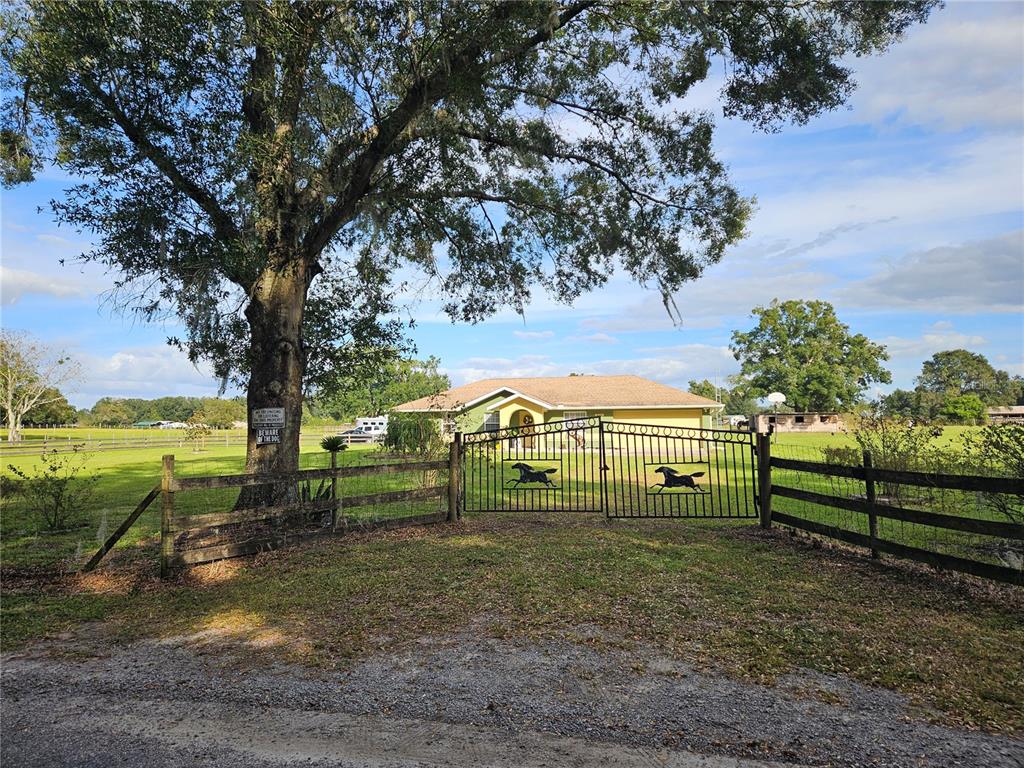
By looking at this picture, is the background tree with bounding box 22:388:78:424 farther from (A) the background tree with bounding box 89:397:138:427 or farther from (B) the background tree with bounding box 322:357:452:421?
(B) the background tree with bounding box 322:357:452:421

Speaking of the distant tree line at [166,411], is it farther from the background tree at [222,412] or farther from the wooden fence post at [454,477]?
the wooden fence post at [454,477]

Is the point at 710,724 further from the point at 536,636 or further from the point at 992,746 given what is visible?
the point at 536,636

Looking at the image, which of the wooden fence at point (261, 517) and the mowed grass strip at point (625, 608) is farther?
the wooden fence at point (261, 517)

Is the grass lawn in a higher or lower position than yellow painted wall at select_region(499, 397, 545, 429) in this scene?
lower

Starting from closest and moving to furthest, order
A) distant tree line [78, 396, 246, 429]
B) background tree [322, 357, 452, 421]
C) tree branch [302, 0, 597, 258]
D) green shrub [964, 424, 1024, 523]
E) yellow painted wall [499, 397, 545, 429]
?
green shrub [964, 424, 1024, 523], tree branch [302, 0, 597, 258], yellow painted wall [499, 397, 545, 429], distant tree line [78, 396, 246, 429], background tree [322, 357, 452, 421]

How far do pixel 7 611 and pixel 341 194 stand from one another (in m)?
6.92

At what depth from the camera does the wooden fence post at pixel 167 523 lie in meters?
6.75

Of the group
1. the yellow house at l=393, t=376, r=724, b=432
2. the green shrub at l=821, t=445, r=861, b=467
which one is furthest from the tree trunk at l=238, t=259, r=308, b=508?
the yellow house at l=393, t=376, r=724, b=432

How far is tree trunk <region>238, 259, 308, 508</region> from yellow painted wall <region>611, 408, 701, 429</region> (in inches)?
910

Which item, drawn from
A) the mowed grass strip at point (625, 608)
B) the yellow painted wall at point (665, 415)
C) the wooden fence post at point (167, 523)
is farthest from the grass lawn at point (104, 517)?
the yellow painted wall at point (665, 415)

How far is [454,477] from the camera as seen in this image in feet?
33.6

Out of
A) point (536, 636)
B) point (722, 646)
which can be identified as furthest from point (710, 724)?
point (536, 636)

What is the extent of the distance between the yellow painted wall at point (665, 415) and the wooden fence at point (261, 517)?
21.9 m

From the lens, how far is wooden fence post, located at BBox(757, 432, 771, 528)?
29.9 ft
